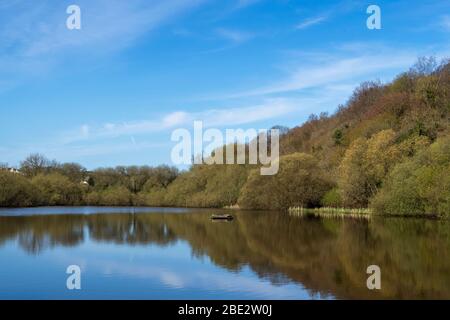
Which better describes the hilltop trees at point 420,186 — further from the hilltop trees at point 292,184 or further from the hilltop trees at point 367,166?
the hilltop trees at point 292,184

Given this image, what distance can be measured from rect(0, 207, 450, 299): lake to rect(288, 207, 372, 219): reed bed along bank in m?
21.6

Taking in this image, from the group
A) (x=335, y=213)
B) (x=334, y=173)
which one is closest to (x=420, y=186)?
(x=335, y=213)

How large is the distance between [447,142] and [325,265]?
32.3m

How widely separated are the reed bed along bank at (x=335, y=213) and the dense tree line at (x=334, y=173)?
42.6 inches

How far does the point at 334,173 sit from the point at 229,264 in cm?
5493

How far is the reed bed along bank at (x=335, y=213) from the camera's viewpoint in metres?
61.4

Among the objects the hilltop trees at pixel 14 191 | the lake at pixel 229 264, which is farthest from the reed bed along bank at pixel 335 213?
the hilltop trees at pixel 14 191

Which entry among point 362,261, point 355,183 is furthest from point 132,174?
point 362,261

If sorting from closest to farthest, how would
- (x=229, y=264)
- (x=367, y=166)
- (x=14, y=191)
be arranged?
1. (x=229, y=264)
2. (x=367, y=166)
3. (x=14, y=191)

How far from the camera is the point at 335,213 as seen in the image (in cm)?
6875

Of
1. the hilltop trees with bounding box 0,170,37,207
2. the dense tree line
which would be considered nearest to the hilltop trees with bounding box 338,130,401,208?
the dense tree line

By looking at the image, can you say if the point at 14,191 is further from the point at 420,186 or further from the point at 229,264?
the point at 229,264
